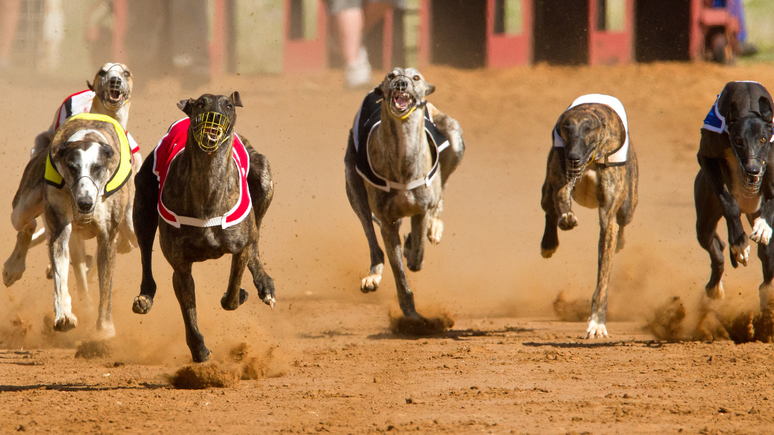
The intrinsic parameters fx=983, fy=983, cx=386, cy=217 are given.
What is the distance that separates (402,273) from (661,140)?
11.4 metres

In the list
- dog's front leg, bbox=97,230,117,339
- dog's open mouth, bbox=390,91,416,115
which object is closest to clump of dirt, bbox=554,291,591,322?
dog's open mouth, bbox=390,91,416,115

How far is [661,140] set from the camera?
60.6 ft

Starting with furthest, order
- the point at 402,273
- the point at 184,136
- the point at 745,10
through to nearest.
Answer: the point at 745,10
the point at 402,273
the point at 184,136

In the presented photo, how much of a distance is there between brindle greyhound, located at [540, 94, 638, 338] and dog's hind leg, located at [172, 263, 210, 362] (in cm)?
307

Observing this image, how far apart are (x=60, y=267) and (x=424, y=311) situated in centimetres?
350

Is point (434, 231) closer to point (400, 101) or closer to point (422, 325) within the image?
point (422, 325)

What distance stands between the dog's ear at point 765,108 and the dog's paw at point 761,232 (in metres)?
0.79

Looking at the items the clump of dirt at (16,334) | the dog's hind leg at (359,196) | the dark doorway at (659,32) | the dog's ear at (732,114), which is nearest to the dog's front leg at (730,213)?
the dog's ear at (732,114)

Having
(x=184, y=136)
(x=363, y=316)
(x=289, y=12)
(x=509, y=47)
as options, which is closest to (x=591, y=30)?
(x=509, y=47)

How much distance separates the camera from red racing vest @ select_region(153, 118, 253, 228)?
19.0ft

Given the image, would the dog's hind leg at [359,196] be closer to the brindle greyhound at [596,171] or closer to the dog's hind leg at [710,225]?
the brindle greyhound at [596,171]

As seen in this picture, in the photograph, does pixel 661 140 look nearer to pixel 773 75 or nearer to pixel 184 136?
pixel 773 75

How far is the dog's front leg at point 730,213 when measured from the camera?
24.5 ft

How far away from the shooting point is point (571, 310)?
9555mm
